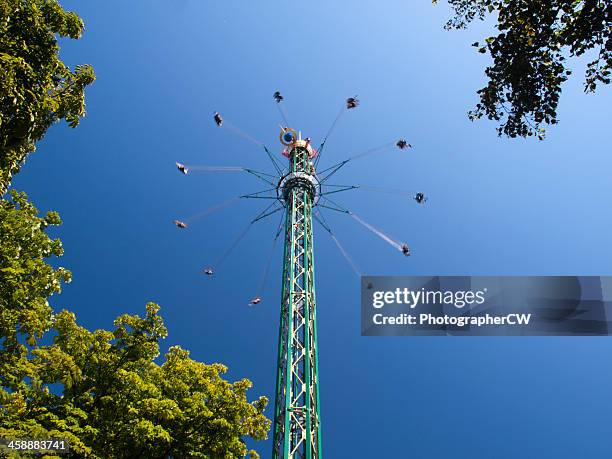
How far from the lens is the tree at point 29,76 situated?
8883 millimetres

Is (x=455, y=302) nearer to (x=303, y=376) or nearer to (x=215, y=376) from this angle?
(x=303, y=376)

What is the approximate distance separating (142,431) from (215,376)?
3938 millimetres

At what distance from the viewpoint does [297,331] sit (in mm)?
16609

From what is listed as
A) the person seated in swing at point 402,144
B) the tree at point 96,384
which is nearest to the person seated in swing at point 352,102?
the person seated in swing at point 402,144

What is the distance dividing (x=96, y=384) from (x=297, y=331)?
6.37 metres

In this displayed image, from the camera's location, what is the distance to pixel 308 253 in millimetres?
18672

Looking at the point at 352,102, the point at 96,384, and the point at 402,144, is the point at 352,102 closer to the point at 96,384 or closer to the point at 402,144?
the point at 402,144

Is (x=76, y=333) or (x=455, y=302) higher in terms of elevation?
(x=455, y=302)

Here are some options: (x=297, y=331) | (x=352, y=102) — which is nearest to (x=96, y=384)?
(x=297, y=331)

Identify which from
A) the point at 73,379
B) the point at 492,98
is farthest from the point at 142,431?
the point at 492,98

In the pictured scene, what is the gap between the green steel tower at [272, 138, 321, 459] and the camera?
14336 millimetres

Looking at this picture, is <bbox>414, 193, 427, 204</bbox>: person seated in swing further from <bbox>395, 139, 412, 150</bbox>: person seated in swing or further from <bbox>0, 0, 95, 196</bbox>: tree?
<bbox>0, 0, 95, 196</bbox>: tree

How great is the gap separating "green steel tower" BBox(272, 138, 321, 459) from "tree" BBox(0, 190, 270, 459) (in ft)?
3.76

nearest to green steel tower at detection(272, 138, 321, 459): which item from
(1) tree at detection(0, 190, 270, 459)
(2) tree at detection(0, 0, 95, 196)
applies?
(1) tree at detection(0, 190, 270, 459)
